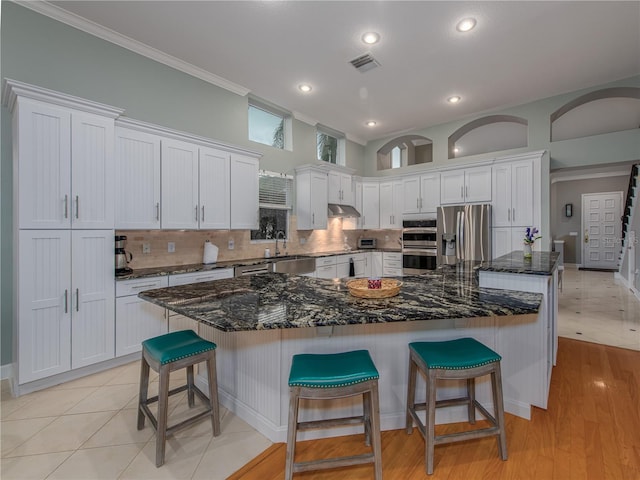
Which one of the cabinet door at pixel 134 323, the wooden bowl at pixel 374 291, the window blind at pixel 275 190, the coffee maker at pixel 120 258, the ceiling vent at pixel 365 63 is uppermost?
the ceiling vent at pixel 365 63

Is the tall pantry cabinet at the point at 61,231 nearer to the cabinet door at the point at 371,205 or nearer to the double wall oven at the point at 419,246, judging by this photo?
the cabinet door at the point at 371,205

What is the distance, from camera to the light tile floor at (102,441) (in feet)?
5.35

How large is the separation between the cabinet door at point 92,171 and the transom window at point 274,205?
2.08 metres

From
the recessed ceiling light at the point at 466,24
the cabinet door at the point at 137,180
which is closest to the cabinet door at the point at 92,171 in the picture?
the cabinet door at the point at 137,180

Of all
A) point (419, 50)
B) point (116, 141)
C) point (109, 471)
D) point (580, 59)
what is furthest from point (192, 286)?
point (580, 59)

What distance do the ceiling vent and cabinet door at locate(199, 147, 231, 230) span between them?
198cm

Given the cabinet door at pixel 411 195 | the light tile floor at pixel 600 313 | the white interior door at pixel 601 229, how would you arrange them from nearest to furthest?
1. the light tile floor at pixel 600 313
2. the cabinet door at pixel 411 195
3. the white interior door at pixel 601 229

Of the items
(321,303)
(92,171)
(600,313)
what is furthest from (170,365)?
(600,313)

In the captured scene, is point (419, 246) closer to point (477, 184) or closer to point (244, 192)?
point (477, 184)

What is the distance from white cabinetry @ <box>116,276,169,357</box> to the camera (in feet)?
9.37

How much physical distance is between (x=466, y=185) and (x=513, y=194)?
718mm

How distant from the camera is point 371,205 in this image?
619cm

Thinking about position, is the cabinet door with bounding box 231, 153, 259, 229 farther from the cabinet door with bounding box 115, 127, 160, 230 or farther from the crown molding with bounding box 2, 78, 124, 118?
the crown molding with bounding box 2, 78, 124, 118

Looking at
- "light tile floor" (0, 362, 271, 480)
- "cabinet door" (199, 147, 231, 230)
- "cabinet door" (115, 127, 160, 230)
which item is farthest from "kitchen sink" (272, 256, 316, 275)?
"light tile floor" (0, 362, 271, 480)
